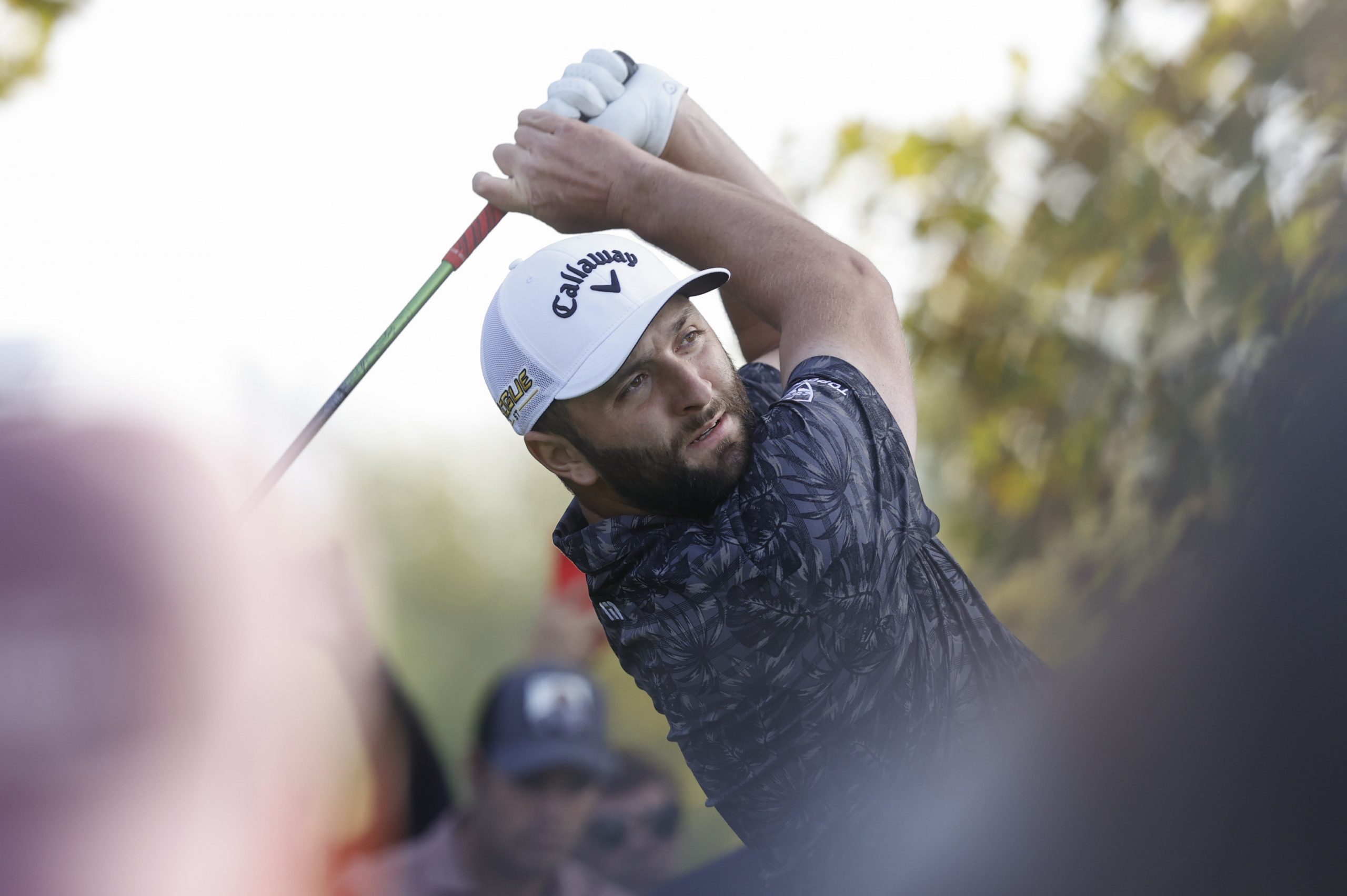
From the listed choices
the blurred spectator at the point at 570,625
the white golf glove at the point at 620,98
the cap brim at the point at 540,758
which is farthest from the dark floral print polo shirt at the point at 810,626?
the blurred spectator at the point at 570,625

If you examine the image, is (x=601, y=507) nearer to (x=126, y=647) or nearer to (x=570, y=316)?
(x=570, y=316)

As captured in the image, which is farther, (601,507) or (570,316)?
(601,507)

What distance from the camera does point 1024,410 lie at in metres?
5.14

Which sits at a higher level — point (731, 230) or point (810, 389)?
point (731, 230)

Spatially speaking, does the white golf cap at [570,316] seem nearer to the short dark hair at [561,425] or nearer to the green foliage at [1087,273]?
the short dark hair at [561,425]

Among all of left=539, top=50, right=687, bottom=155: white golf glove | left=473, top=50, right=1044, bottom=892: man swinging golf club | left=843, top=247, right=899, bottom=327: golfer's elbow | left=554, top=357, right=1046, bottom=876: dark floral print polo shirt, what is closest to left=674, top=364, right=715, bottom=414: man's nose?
left=473, top=50, right=1044, bottom=892: man swinging golf club

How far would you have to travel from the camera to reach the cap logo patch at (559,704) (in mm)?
4680

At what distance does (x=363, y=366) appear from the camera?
2457 millimetres

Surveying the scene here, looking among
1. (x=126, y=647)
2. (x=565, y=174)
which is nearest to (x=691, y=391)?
(x=565, y=174)

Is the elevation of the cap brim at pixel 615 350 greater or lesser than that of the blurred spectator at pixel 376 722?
greater

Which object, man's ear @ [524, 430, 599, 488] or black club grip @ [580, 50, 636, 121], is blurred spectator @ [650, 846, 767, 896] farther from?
black club grip @ [580, 50, 636, 121]

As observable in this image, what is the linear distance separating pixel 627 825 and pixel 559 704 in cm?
76

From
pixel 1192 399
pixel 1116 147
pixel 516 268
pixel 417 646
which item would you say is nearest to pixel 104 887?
pixel 516 268

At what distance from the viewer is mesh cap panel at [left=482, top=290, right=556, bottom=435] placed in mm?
2139
